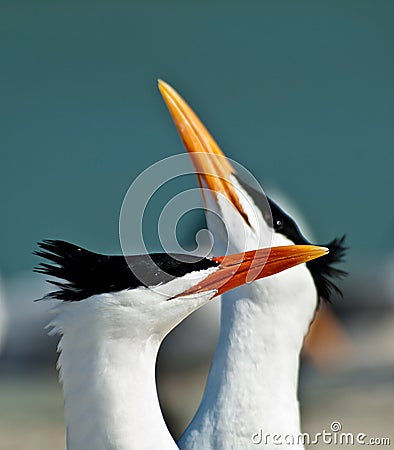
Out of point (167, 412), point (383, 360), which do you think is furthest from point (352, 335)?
point (167, 412)

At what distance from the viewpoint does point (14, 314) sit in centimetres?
326

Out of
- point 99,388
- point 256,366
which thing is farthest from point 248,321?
point 99,388

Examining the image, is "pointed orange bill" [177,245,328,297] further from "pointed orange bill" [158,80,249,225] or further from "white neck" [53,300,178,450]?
"pointed orange bill" [158,80,249,225]

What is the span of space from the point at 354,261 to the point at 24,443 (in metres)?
1.95

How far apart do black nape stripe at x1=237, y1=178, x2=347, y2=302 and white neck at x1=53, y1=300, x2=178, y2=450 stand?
46 centimetres

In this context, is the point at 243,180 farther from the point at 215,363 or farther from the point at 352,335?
the point at 352,335

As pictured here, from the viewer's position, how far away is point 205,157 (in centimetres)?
150

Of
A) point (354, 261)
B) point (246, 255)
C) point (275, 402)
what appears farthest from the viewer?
point (354, 261)

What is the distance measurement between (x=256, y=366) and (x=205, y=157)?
1.06 feet

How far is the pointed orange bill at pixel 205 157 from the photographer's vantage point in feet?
4.89

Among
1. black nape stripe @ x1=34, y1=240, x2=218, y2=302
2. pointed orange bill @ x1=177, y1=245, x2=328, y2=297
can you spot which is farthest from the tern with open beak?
black nape stripe @ x1=34, y1=240, x2=218, y2=302

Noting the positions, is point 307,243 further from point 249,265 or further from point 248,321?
point 249,265

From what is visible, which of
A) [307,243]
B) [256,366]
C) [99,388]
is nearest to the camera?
[99,388]

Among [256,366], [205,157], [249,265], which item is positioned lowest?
[256,366]
